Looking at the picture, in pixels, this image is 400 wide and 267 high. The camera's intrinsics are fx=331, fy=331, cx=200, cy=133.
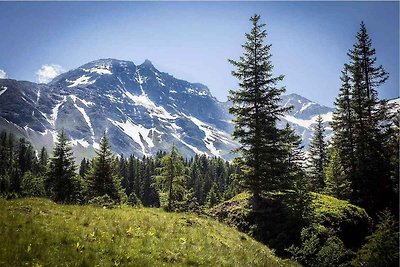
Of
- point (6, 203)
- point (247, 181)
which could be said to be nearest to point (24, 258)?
point (6, 203)

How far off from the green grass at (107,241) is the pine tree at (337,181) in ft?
69.5

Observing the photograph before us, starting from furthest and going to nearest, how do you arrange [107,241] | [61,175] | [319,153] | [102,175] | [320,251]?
[319,153]
[61,175]
[102,175]
[320,251]
[107,241]

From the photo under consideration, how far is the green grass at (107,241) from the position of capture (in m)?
10.5

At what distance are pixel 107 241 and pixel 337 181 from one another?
32.9 meters

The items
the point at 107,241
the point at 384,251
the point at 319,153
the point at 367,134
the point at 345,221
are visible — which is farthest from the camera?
the point at 319,153

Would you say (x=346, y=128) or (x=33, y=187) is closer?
(x=346, y=128)

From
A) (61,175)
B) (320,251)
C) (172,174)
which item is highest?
(172,174)

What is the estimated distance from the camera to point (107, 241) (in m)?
12.3

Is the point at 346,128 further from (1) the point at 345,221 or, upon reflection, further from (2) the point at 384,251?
(2) the point at 384,251

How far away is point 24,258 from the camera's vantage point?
9883mm

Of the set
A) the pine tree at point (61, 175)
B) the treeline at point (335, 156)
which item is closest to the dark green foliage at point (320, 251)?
the treeline at point (335, 156)

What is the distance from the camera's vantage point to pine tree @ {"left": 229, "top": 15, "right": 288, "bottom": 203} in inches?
1000

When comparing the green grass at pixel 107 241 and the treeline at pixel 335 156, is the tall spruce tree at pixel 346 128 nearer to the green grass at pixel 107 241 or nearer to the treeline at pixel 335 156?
the treeline at pixel 335 156

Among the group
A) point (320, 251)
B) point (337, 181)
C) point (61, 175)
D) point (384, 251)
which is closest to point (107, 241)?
point (320, 251)
